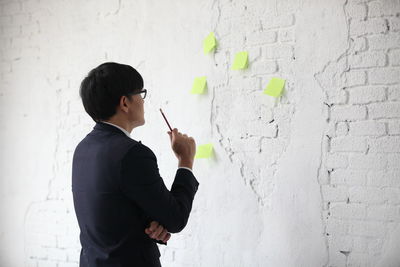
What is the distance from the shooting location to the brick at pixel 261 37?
191 cm

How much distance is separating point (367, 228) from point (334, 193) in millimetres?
196

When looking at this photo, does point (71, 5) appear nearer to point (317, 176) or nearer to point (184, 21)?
point (184, 21)

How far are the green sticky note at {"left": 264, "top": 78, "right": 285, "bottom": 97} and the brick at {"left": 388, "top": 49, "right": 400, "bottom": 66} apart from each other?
454 millimetres

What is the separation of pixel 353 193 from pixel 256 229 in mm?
472

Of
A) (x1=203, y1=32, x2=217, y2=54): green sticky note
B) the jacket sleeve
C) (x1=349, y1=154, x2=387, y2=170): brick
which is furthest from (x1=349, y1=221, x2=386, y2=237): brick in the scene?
(x1=203, y1=32, x2=217, y2=54): green sticky note

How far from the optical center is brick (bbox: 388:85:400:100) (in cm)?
171

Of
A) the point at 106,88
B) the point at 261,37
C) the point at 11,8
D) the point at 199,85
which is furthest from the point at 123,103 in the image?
the point at 11,8

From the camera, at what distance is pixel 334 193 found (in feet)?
5.94

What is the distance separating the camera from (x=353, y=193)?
5.85 ft

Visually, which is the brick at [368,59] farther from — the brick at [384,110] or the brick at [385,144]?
the brick at [385,144]

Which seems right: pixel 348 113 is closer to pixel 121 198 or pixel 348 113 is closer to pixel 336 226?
pixel 336 226

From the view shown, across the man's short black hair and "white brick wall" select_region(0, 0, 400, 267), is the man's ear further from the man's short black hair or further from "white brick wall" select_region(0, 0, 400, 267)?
"white brick wall" select_region(0, 0, 400, 267)

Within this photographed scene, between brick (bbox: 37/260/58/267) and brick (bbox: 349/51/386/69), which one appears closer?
brick (bbox: 349/51/386/69)

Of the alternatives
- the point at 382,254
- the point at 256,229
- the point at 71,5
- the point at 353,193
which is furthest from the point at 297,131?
the point at 71,5
